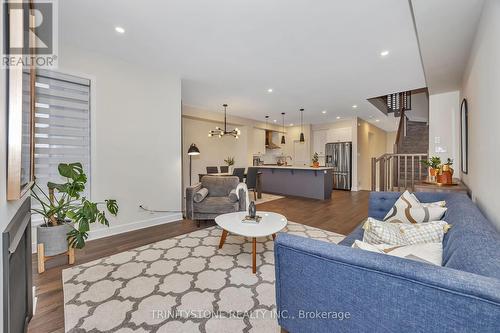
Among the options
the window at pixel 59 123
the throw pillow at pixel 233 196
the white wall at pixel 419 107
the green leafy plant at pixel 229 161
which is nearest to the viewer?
the window at pixel 59 123

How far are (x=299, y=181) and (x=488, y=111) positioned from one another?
4.76 meters

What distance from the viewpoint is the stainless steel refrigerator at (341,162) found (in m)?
7.59

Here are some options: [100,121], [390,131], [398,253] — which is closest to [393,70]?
[398,253]

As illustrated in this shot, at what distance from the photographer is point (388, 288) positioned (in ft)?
2.49

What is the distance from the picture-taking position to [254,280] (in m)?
2.01

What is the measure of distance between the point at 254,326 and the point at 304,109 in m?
5.80

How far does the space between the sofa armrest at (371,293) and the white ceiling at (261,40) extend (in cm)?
225

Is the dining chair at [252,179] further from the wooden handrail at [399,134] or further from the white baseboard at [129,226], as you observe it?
the wooden handrail at [399,134]

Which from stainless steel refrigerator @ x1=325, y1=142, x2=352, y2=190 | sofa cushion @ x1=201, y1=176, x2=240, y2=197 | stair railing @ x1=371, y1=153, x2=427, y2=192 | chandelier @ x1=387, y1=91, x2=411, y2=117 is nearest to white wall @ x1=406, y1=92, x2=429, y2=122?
chandelier @ x1=387, y1=91, x2=411, y2=117

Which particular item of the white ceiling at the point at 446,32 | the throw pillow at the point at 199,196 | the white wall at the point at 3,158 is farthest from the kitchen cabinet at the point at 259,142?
the white wall at the point at 3,158

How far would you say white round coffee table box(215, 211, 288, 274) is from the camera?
2184 mm

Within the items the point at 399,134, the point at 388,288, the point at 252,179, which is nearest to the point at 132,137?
the point at 252,179

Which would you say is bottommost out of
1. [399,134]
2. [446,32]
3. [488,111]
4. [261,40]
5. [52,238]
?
[52,238]

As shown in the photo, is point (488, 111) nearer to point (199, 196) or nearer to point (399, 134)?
point (199, 196)
